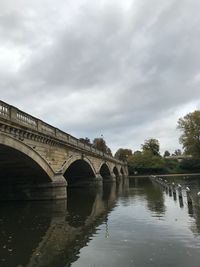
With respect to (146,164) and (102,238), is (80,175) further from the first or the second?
(146,164)

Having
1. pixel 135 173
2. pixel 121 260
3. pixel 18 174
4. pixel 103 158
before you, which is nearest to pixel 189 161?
pixel 135 173

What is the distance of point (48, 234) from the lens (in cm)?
1530

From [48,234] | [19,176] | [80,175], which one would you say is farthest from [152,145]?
[48,234]

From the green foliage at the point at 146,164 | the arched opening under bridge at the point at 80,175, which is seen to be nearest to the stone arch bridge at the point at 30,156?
the arched opening under bridge at the point at 80,175

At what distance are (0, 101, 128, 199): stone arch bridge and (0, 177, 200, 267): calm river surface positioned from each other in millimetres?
4233

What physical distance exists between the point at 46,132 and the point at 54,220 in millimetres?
10256

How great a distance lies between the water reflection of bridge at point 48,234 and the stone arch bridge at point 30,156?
142 inches

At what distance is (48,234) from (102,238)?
8.93ft

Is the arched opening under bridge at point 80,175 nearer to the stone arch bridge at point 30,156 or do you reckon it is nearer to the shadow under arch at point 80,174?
the shadow under arch at point 80,174

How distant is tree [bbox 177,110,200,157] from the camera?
290ft

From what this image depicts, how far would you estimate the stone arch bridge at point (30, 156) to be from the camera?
21500mm

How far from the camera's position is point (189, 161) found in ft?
363

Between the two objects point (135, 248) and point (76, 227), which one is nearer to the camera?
point (135, 248)

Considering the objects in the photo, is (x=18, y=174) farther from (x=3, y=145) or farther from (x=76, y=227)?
→ (x=76, y=227)
